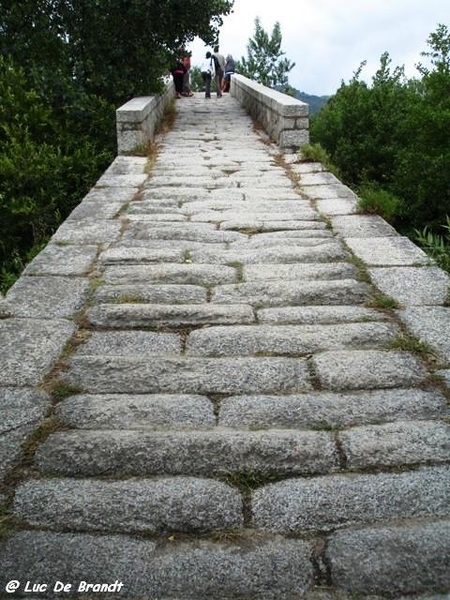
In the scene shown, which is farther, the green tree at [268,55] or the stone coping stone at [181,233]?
the green tree at [268,55]

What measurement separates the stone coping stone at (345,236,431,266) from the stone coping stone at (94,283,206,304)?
1.07 meters

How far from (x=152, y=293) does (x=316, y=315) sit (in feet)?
2.80

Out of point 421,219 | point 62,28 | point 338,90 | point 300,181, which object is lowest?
point 421,219

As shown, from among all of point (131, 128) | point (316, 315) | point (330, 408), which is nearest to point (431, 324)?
point (316, 315)

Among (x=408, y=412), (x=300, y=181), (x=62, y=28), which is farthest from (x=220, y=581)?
(x=62, y=28)

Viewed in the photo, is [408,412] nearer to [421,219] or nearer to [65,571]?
[65,571]

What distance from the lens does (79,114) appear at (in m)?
8.98

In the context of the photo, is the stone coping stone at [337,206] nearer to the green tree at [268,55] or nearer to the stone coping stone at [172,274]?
the stone coping stone at [172,274]

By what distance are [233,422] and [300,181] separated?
4519 mm

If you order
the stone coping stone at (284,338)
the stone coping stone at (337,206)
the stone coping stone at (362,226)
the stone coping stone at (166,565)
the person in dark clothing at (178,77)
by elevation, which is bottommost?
the stone coping stone at (166,565)

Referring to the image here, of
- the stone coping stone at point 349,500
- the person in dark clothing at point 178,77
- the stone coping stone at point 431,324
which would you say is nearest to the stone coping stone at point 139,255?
the stone coping stone at point 431,324

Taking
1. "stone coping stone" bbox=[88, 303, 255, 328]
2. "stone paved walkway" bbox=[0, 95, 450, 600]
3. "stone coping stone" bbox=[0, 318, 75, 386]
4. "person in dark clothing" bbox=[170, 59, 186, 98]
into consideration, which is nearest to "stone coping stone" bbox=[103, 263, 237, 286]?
"stone paved walkway" bbox=[0, 95, 450, 600]

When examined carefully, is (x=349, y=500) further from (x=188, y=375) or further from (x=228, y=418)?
(x=188, y=375)

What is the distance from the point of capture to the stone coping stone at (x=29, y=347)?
2518 mm
